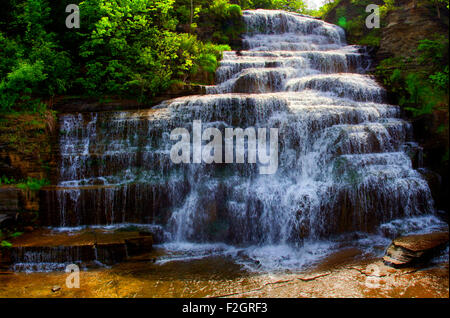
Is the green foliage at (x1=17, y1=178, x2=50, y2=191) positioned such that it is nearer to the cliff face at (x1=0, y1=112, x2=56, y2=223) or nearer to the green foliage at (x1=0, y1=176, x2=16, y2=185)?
the cliff face at (x1=0, y1=112, x2=56, y2=223)

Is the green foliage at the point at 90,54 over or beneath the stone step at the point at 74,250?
over

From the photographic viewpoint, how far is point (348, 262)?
5.54 meters

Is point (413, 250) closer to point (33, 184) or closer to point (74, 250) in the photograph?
point (74, 250)

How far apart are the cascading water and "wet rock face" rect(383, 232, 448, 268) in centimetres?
107

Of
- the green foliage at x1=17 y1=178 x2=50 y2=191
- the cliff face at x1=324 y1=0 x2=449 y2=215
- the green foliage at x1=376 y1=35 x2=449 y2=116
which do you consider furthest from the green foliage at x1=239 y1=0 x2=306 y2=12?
the green foliage at x1=17 y1=178 x2=50 y2=191

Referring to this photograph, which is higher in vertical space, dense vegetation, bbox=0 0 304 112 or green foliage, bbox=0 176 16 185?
dense vegetation, bbox=0 0 304 112

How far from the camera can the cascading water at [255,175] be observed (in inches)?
268

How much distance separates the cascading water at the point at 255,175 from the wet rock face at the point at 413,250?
1066 millimetres

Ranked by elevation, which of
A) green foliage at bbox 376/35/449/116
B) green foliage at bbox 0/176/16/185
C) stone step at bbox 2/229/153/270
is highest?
green foliage at bbox 376/35/449/116

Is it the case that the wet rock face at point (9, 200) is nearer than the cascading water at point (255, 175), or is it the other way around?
the cascading water at point (255, 175)

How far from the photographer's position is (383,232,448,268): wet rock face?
5176 millimetres

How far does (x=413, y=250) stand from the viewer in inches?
207

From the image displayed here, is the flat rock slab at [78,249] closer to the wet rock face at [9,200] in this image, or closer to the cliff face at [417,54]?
the wet rock face at [9,200]

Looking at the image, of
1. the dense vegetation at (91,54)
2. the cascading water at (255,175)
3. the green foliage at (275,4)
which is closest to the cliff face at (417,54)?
the cascading water at (255,175)
